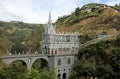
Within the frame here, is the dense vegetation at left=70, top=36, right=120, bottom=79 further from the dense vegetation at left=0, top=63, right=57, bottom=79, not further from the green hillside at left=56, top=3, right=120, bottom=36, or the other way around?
the dense vegetation at left=0, top=63, right=57, bottom=79

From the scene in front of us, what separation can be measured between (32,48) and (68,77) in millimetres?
43687

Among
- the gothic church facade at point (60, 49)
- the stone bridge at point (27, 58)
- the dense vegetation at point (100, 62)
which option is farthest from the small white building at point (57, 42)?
the dense vegetation at point (100, 62)

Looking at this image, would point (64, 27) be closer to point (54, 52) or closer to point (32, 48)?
point (32, 48)

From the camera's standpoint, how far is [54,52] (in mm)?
67375

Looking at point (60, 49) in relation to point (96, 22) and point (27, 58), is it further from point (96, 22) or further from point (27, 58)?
point (96, 22)

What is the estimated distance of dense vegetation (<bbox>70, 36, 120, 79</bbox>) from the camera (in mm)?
62406

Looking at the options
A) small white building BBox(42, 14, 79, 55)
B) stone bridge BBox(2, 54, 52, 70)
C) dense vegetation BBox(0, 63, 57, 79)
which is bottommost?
dense vegetation BBox(0, 63, 57, 79)

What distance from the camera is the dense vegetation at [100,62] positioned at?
6241 centimetres

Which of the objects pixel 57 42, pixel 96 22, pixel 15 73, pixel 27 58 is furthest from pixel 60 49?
pixel 96 22

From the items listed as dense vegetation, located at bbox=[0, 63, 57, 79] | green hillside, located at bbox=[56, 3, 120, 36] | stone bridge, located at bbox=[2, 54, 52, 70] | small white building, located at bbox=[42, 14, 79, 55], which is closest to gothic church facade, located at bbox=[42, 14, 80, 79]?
small white building, located at bbox=[42, 14, 79, 55]

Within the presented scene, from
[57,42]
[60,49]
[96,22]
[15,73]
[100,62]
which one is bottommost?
[15,73]

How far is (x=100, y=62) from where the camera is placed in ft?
215

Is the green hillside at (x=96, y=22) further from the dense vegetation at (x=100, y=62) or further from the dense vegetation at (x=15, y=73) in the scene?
the dense vegetation at (x=15, y=73)

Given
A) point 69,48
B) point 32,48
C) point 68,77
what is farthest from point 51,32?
point 32,48
